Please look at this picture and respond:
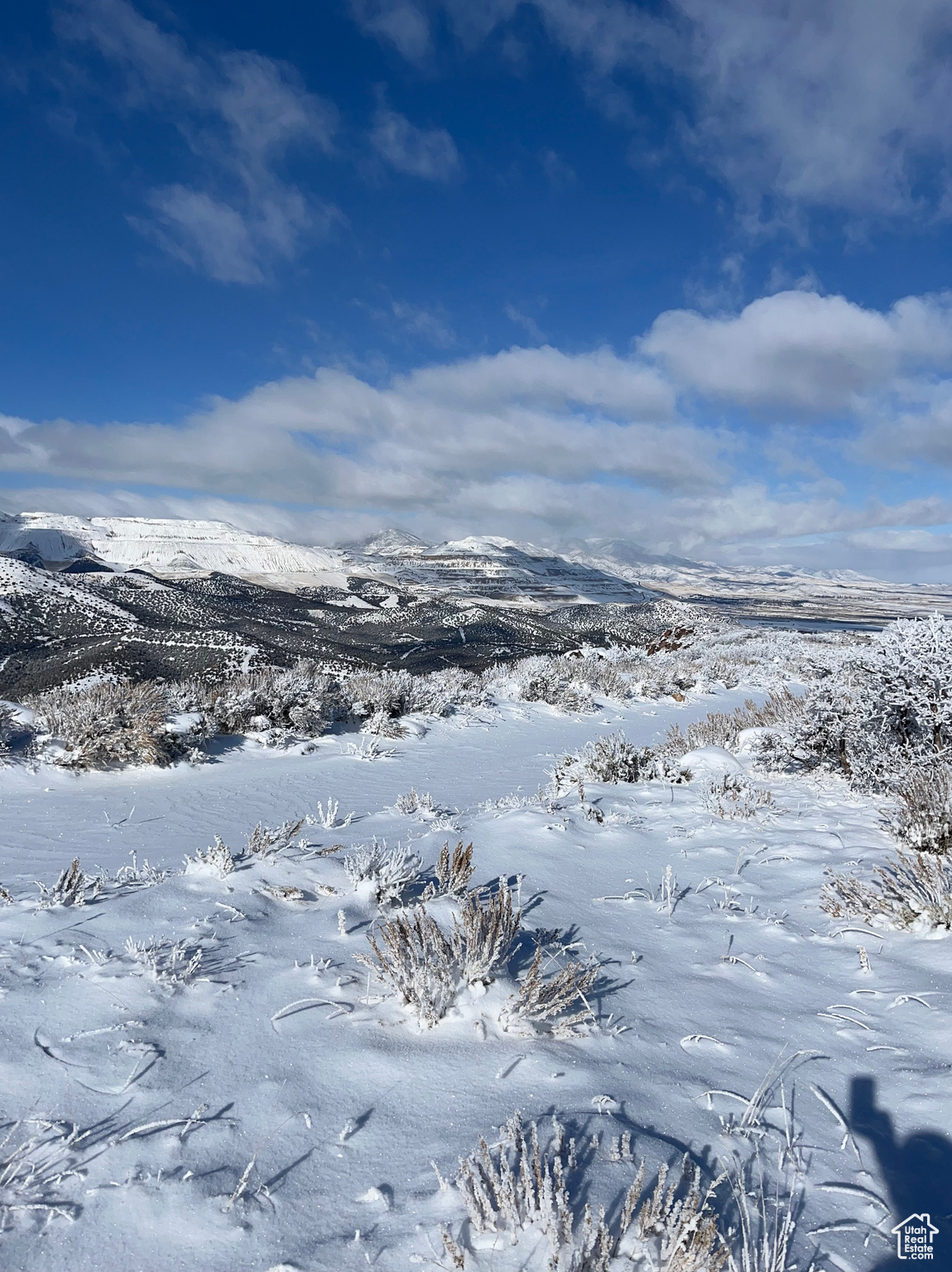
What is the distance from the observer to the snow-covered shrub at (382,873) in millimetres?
3695

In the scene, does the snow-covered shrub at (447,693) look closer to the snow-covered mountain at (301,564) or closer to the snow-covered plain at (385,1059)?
the snow-covered plain at (385,1059)

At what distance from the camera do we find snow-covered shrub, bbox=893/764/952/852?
Result: 4422 mm

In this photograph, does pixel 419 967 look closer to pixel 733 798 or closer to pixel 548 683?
→ pixel 733 798

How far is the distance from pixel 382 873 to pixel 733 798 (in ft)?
12.6

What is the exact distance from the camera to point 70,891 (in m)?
3.40

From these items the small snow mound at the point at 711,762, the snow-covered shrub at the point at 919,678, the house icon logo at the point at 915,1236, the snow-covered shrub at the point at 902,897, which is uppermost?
the snow-covered shrub at the point at 919,678

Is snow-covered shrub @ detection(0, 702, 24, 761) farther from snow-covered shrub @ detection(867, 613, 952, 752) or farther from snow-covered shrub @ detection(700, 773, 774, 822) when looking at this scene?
snow-covered shrub @ detection(867, 613, 952, 752)

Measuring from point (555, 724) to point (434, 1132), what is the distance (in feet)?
35.1

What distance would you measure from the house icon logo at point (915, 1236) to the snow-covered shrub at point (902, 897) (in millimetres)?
2125

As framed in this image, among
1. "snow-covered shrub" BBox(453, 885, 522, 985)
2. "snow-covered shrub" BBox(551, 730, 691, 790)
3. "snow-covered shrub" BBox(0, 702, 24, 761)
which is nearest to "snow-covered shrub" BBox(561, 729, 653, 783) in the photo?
"snow-covered shrub" BBox(551, 730, 691, 790)

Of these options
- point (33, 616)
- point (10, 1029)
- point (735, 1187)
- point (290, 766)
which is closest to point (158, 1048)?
point (10, 1029)

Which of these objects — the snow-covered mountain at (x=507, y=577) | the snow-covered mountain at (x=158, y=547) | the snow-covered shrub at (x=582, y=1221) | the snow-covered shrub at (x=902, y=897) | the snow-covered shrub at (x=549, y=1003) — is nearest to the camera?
the snow-covered shrub at (x=582, y=1221)

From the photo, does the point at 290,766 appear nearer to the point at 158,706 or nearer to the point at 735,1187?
the point at 158,706

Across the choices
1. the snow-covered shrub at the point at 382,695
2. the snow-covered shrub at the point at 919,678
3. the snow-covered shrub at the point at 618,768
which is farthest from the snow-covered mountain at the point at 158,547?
the snow-covered shrub at the point at 919,678
